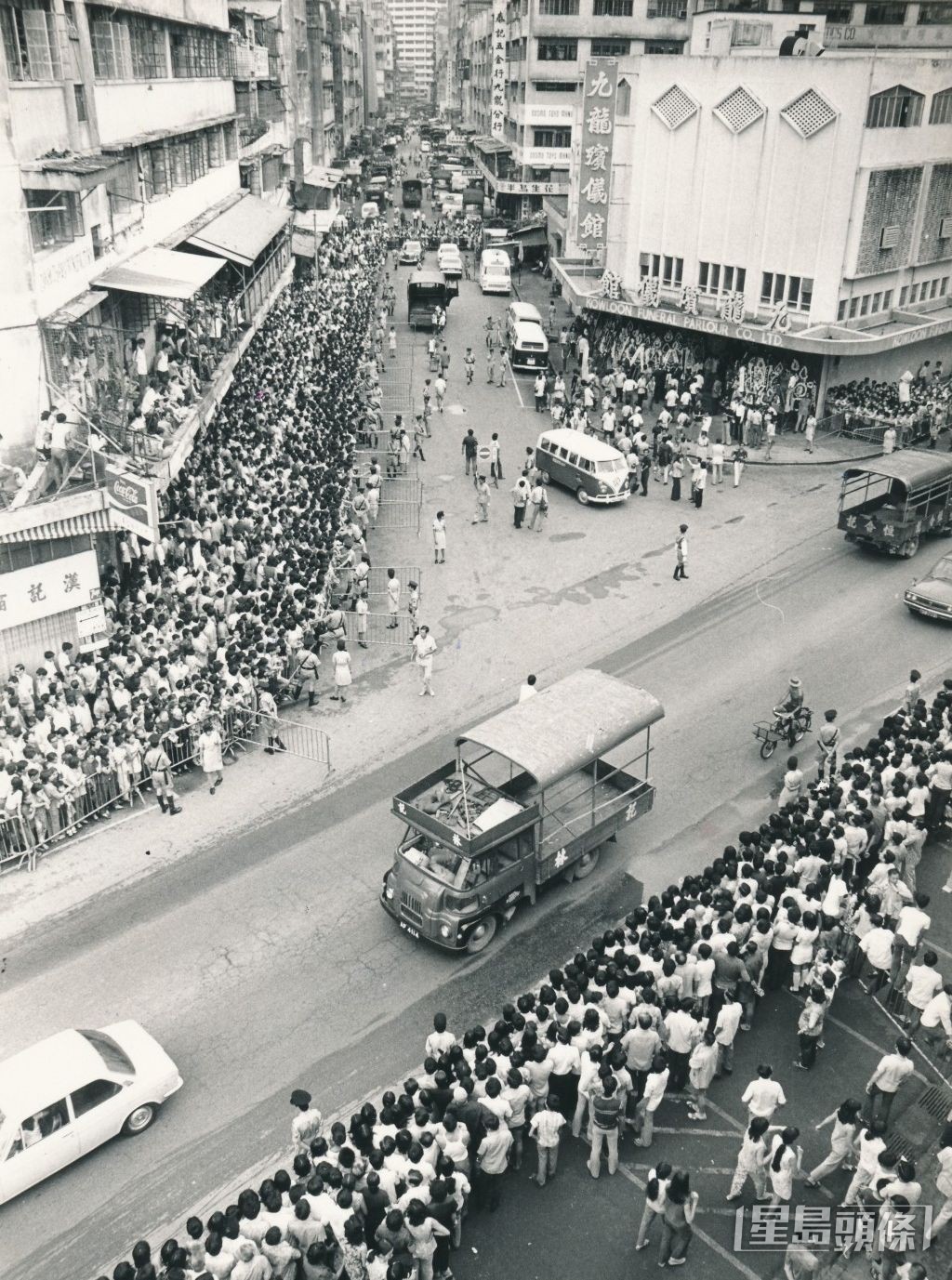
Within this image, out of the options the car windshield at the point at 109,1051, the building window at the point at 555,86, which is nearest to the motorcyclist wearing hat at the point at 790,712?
the car windshield at the point at 109,1051

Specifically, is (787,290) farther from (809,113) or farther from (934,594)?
(934,594)

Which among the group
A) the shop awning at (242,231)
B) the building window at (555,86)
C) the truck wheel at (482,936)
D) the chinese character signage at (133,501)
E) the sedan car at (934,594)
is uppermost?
the building window at (555,86)

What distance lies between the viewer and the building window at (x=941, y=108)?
115 feet

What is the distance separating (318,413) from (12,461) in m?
12.5

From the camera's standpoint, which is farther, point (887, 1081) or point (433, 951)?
point (433, 951)

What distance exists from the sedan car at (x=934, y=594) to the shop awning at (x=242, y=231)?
60.4ft

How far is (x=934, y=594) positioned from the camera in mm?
22688

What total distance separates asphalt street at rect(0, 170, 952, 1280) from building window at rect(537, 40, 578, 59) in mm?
48078

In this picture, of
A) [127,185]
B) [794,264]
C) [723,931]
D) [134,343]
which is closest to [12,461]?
[134,343]

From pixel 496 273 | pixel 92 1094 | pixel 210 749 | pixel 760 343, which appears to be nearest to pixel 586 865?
pixel 210 749

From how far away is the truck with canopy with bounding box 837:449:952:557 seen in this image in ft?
82.6

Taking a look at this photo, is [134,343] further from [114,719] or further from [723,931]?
[723,931]

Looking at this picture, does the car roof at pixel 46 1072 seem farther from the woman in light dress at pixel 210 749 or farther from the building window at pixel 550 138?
the building window at pixel 550 138

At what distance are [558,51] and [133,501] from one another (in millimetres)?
57094
